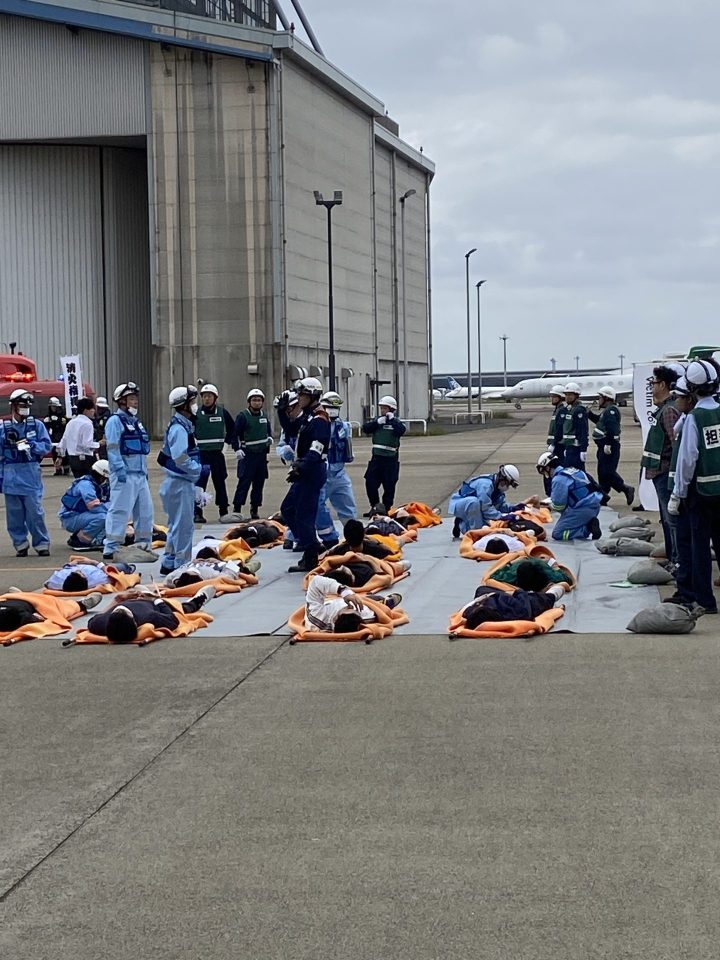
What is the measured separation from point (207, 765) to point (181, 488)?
817 cm

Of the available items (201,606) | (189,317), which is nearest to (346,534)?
(201,606)

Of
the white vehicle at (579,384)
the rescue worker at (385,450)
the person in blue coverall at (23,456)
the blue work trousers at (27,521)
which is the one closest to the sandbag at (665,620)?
the person in blue coverall at (23,456)

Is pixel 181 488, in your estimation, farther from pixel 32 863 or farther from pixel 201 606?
pixel 32 863

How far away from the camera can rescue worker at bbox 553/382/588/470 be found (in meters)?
21.6

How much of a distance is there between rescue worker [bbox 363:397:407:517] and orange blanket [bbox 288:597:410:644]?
846 centimetres

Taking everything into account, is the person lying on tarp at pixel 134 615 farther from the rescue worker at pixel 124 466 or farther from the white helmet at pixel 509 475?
the white helmet at pixel 509 475

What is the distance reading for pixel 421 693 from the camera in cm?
873

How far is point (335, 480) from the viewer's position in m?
18.2

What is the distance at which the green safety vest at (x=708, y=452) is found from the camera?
1116 centimetres

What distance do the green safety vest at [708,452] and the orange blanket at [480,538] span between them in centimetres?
407

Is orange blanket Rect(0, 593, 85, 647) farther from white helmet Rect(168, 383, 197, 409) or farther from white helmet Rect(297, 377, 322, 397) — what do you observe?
white helmet Rect(297, 377, 322, 397)

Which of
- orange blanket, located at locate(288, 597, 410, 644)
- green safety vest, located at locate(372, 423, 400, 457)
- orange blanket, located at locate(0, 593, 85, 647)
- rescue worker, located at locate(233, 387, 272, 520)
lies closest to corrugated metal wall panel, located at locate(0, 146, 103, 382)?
rescue worker, located at locate(233, 387, 272, 520)

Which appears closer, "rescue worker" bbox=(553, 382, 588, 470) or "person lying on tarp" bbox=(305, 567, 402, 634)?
"person lying on tarp" bbox=(305, 567, 402, 634)

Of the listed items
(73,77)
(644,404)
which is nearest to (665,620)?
(644,404)
